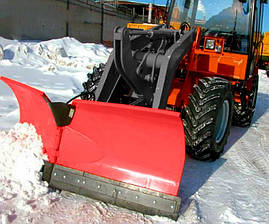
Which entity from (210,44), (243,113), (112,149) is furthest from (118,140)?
(243,113)

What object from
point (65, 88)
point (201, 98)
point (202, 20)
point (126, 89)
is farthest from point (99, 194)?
point (65, 88)

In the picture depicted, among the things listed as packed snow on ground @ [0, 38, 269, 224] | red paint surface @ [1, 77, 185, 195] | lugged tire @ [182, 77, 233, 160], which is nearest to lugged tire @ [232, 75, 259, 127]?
packed snow on ground @ [0, 38, 269, 224]

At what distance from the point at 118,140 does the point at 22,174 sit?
3.05 ft

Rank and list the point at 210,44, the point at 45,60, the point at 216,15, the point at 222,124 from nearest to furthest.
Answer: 1. the point at 222,124
2. the point at 210,44
3. the point at 216,15
4. the point at 45,60

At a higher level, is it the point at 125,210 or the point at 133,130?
the point at 133,130

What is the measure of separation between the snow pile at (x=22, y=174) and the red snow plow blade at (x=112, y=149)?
0.09 m

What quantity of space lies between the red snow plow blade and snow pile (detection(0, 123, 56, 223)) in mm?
94

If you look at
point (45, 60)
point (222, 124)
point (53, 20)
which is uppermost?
point (53, 20)

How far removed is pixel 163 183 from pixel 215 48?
8.46 feet

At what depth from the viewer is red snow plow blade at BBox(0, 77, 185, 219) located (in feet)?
7.90

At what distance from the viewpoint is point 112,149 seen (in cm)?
260

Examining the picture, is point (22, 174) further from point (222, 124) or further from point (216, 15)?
point (216, 15)

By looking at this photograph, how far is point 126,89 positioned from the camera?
13.4ft

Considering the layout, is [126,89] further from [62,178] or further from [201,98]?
[62,178]
